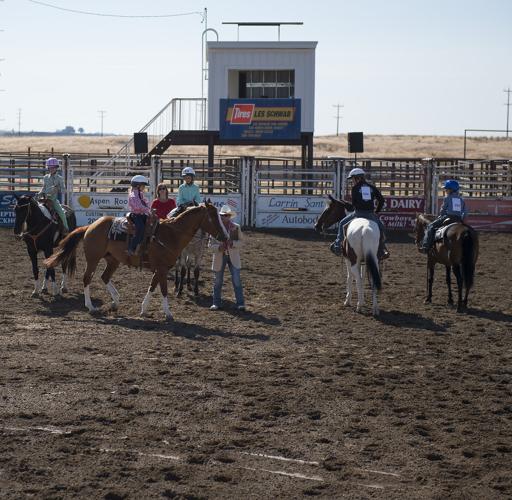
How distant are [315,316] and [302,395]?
170 inches

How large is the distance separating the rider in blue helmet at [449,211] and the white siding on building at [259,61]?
15.9 meters

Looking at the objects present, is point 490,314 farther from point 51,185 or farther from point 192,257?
point 51,185

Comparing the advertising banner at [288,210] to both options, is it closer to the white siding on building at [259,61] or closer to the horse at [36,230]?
the white siding on building at [259,61]

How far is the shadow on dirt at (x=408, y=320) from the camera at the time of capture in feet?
41.3

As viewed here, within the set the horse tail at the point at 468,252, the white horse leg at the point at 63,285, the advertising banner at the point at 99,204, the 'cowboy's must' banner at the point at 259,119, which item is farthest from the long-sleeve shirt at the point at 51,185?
the 'cowboy's must' banner at the point at 259,119

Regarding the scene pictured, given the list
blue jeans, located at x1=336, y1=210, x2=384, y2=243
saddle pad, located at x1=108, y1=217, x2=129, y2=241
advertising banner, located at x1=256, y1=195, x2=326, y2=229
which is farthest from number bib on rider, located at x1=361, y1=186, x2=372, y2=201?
advertising banner, located at x1=256, y1=195, x2=326, y2=229

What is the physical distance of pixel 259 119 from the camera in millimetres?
29688

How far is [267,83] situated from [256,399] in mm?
22631

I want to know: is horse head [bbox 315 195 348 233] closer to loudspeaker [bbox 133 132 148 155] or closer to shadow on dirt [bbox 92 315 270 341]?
shadow on dirt [bbox 92 315 270 341]

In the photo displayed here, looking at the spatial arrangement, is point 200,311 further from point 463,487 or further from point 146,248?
point 463,487

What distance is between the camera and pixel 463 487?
21.7 ft

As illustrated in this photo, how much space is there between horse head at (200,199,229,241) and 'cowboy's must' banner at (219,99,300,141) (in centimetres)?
1727

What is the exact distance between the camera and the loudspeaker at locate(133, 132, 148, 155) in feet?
99.0

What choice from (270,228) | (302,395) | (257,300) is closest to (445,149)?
(270,228)
